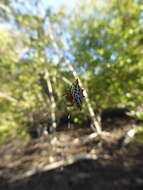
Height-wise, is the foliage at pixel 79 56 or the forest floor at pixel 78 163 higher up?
the foliage at pixel 79 56

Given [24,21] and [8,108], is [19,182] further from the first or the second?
[24,21]

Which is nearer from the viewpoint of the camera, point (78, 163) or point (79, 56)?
point (79, 56)

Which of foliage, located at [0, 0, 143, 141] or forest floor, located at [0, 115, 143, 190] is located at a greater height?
foliage, located at [0, 0, 143, 141]

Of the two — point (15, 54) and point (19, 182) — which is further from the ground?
point (15, 54)

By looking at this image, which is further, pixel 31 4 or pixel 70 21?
pixel 70 21

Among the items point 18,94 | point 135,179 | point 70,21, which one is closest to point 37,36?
point 70,21

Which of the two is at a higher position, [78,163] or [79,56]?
[79,56]

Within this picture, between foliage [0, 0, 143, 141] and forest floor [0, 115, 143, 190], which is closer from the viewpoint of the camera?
foliage [0, 0, 143, 141]

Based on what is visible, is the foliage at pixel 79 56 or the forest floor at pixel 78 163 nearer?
the foliage at pixel 79 56
